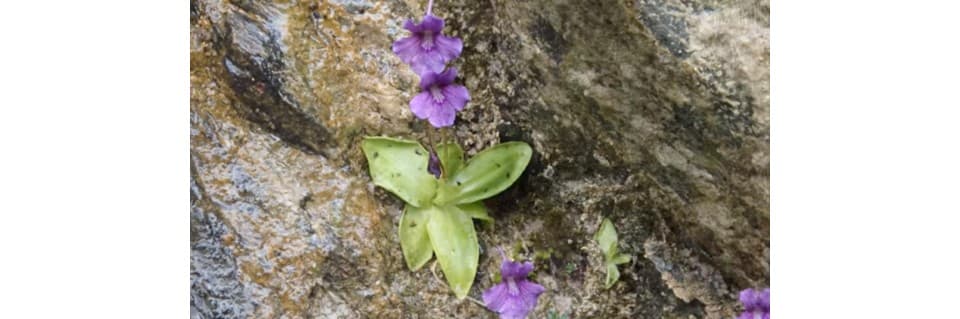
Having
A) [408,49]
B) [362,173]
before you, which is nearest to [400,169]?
[362,173]

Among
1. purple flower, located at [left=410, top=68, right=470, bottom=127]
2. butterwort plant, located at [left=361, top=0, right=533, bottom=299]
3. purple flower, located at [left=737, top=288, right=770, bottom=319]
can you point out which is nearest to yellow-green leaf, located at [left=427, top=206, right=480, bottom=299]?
butterwort plant, located at [left=361, top=0, right=533, bottom=299]

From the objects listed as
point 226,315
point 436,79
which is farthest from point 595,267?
point 226,315

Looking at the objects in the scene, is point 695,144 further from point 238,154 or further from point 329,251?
point 238,154

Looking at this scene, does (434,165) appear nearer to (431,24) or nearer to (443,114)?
(443,114)

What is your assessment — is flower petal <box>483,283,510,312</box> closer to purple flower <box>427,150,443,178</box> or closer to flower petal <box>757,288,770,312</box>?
purple flower <box>427,150,443,178</box>

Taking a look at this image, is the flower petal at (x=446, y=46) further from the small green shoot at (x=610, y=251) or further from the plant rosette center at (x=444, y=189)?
the small green shoot at (x=610, y=251)

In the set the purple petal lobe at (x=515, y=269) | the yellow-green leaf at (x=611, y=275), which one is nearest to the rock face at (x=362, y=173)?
the yellow-green leaf at (x=611, y=275)
